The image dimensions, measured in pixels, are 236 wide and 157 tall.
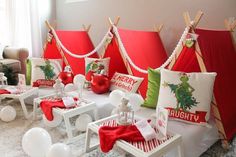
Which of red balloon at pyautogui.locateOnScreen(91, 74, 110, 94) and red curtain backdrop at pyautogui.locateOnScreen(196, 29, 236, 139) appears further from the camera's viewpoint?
red balloon at pyautogui.locateOnScreen(91, 74, 110, 94)

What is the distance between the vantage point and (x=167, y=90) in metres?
2.03

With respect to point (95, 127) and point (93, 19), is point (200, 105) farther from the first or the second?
point (93, 19)

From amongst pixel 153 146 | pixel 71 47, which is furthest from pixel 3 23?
pixel 153 146

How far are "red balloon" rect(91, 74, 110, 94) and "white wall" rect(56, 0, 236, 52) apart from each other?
99cm

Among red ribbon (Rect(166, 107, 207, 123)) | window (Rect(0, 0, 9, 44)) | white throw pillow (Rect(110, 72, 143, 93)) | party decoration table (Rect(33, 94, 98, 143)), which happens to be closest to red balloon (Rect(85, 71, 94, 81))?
white throw pillow (Rect(110, 72, 143, 93))

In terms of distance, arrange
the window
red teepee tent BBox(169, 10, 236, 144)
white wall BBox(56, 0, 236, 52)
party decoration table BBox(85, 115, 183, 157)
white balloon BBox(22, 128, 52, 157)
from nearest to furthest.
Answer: party decoration table BBox(85, 115, 183, 157)
white balloon BBox(22, 128, 52, 157)
red teepee tent BBox(169, 10, 236, 144)
white wall BBox(56, 0, 236, 52)
the window

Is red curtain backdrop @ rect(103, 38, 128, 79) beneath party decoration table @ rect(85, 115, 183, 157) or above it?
above

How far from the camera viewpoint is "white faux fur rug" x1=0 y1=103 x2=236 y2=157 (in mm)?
1985

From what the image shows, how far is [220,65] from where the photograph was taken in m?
2.25

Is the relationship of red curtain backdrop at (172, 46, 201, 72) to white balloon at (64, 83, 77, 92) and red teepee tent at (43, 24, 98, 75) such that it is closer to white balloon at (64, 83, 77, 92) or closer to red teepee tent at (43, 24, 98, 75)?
white balloon at (64, 83, 77, 92)

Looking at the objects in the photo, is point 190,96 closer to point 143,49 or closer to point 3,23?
point 143,49

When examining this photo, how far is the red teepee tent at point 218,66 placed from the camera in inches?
81.0

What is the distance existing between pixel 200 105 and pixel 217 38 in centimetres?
76

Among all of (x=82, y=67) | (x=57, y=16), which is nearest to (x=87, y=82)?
(x=82, y=67)
